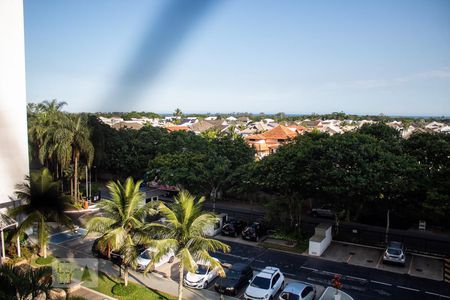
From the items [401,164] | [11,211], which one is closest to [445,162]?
[401,164]

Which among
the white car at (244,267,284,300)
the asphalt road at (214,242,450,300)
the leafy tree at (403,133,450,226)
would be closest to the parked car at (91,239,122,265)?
the asphalt road at (214,242,450,300)

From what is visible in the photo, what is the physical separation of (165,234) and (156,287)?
3302 millimetres

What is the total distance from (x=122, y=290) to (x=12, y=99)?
7.88 metres

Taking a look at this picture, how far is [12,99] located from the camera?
13320 millimetres

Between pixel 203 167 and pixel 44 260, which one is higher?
pixel 203 167

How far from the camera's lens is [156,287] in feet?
41.8

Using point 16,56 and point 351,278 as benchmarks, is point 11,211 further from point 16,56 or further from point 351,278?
point 351,278

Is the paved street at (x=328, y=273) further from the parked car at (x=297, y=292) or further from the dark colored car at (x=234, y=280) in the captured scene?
the parked car at (x=297, y=292)

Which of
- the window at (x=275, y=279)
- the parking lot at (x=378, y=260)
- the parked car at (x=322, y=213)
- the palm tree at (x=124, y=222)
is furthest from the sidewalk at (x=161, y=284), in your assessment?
the parked car at (x=322, y=213)

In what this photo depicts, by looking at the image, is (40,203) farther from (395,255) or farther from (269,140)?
(269,140)

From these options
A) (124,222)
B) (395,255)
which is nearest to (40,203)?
(124,222)

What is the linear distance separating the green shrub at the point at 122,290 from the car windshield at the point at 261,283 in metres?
3.98

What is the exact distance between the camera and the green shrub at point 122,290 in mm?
11842

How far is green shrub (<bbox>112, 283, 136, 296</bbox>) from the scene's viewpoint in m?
11.8
